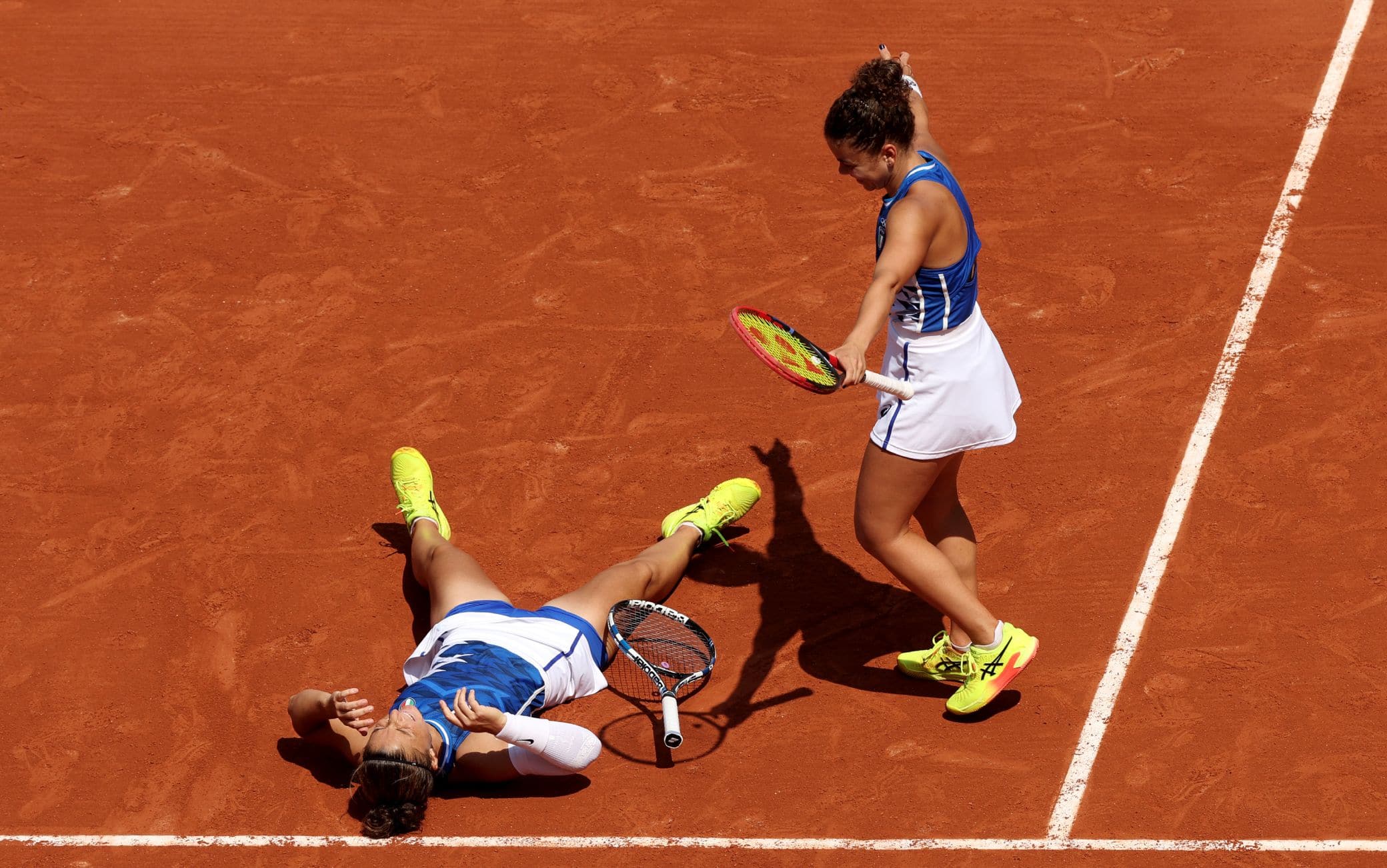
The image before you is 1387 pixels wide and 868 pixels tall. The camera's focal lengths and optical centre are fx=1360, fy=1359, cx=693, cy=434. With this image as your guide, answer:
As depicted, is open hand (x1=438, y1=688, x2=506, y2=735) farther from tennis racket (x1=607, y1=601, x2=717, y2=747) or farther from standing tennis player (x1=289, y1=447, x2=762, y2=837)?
tennis racket (x1=607, y1=601, x2=717, y2=747)

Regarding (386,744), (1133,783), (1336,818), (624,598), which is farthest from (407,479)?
(1336,818)

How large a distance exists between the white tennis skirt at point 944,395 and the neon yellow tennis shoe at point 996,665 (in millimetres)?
872

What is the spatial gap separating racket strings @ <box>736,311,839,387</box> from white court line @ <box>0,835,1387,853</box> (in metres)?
1.85

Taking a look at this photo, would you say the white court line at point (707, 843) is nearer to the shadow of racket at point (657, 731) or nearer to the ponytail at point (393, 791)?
the ponytail at point (393, 791)

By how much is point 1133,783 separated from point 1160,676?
586 mm

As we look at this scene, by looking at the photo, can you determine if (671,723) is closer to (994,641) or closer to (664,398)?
(994,641)

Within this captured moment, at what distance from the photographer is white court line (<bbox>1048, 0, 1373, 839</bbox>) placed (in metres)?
5.47

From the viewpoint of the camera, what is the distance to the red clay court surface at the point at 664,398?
217 inches

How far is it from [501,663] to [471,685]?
0.58 feet

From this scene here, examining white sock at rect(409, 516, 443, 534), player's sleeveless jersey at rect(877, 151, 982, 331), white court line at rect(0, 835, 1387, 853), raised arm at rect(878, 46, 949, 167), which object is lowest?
white court line at rect(0, 835, 1387, 853)

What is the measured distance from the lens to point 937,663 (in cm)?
580

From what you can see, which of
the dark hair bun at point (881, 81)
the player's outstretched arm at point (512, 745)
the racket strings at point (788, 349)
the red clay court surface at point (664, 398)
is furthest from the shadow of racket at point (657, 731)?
the dark hair bun at point (881, 81)

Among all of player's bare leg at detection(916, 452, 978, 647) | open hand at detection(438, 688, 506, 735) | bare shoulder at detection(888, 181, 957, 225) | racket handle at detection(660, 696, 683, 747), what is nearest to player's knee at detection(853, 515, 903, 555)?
player's bare leg at detection(916, 452, 978, 647)

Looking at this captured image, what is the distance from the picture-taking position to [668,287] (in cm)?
800
